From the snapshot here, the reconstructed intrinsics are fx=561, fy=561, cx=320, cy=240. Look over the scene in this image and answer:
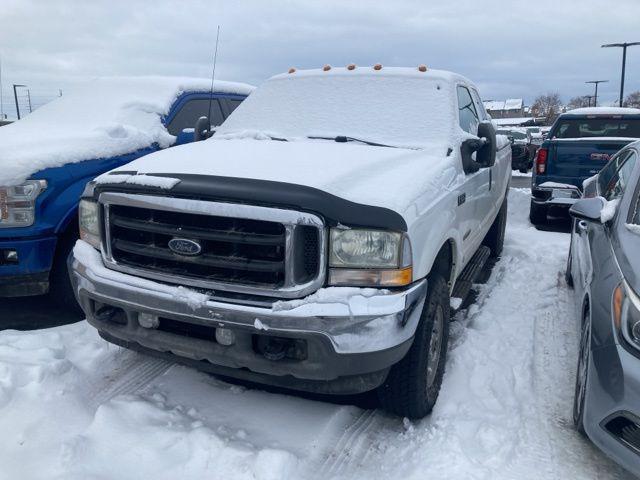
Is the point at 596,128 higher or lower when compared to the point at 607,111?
lower

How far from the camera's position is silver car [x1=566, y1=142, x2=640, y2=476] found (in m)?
2.33

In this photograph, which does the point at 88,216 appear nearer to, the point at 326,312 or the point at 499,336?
the point at 326,312

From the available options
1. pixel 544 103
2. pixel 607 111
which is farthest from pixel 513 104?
pixel 607 111

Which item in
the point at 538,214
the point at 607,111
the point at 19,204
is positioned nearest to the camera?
the point at 19,204

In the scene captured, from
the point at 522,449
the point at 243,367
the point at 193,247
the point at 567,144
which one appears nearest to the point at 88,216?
the point at 193,247

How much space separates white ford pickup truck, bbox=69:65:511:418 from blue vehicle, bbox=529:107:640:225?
15.9 feet

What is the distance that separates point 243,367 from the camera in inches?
105

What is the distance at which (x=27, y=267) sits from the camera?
3992 millimetres

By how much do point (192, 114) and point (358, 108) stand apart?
8.18 ft

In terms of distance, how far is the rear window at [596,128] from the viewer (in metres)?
7.91

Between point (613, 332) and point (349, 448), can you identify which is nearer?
point (613, 332)

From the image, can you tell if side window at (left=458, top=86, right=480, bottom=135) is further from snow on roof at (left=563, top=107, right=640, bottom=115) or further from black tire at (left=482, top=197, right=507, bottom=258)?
snow on roof at (left=563, top=107, right=640, bottom=115)

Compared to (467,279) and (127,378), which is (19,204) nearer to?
(127,378)

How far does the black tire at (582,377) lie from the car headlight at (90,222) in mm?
2606
